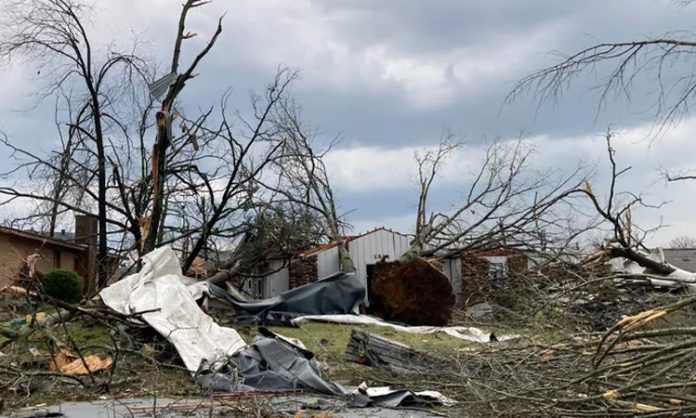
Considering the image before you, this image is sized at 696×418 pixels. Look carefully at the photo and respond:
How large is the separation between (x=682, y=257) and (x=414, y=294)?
33.0 ft

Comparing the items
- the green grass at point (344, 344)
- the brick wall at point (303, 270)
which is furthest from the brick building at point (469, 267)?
the green grass at point (344, 344)

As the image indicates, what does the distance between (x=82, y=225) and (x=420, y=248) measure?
8.13 m

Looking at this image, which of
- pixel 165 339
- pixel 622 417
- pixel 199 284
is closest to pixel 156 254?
pixel 199 284

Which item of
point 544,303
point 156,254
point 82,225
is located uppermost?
point 82,225

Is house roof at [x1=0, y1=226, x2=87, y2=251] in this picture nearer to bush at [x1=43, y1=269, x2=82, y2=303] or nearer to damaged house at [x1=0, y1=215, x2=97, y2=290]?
damaged house at [x1=0, y1=215, x2=97, y2=290]

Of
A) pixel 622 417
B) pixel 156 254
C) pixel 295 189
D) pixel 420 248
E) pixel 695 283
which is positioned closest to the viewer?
pixel 622 417

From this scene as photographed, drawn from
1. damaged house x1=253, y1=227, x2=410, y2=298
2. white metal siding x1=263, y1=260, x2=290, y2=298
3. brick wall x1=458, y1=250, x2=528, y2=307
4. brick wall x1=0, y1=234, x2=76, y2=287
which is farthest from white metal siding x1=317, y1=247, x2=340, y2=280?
brick wall x1=0, y1=234, x2=76, y2=287

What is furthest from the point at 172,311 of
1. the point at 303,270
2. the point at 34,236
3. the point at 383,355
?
the point at 34,236

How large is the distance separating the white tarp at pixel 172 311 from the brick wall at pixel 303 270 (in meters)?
7.03

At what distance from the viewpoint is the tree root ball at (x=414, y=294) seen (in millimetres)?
12656

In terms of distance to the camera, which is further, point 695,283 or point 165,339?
point 165,339

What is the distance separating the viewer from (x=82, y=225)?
1670 cm

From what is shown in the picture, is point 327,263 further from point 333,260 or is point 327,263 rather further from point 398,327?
point 398,327

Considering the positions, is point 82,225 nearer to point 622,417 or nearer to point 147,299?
point 147,299
